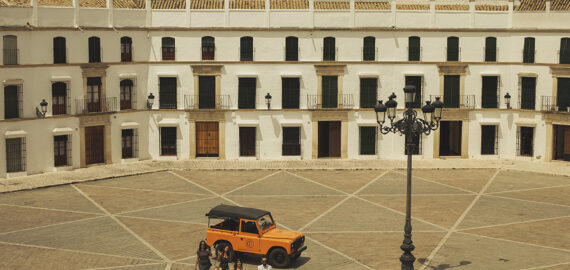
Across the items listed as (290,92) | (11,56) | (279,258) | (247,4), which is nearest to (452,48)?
(290,92)

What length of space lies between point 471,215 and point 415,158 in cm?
1631

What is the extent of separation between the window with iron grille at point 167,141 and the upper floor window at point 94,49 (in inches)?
267

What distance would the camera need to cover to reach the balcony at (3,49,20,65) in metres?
48.4

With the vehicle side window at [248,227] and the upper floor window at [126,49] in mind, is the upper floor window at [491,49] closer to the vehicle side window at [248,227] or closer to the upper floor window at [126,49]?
the upper floor window at [126,49]

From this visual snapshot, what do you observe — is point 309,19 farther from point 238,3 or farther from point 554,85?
point 554,85

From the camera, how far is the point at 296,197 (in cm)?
4547

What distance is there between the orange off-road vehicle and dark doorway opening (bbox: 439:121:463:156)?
2830 centimetres

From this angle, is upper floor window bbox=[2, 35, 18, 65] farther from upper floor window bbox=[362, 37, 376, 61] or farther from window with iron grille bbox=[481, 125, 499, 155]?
window with iron grille bbox=[481, 125, 499, 155]

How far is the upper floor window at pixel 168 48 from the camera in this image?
56.0 meters

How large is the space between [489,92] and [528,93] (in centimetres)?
267

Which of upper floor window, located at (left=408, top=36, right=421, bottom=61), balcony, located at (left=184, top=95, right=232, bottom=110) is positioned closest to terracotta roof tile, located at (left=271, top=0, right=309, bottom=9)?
balcony, located at (left=184, top=95, right=232, bottom=110)

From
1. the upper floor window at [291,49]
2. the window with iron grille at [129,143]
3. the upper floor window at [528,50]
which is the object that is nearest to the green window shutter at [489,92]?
the upper floor window at [528,50]

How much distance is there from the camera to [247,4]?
186 ft

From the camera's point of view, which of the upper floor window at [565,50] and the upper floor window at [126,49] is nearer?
the upper floor window at [126,49]
